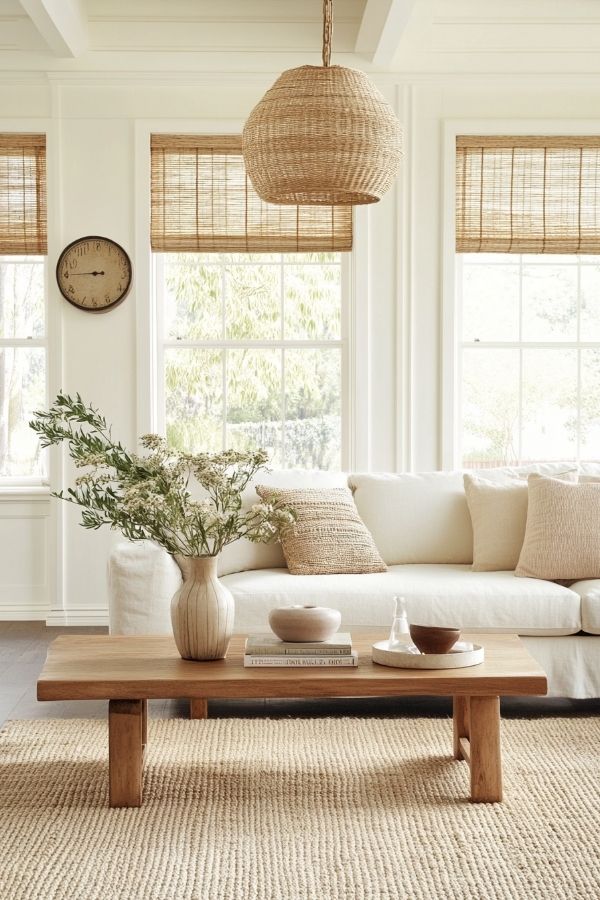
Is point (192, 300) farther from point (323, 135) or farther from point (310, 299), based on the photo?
Answer: point (323, 135)

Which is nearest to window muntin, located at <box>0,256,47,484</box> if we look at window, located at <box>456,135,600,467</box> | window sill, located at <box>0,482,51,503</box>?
window sill, located at <box>0,482,51,503</box>

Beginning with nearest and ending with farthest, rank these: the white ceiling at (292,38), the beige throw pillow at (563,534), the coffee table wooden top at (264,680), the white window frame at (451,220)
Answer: the coffee table wooden top at (264,680)
the beige throw pillow at (563,534)
the white ceiling at (292,38)
the white window frame at (451,220)

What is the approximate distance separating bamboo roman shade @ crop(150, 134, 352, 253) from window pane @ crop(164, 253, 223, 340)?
5.7 inches

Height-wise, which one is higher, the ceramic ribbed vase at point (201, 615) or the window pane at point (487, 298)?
the window pane at point (487, 298)

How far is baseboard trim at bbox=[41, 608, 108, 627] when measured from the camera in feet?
17.8

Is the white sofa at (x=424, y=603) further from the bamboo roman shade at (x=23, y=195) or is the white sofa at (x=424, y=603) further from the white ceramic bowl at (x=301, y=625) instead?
the bamboo roman shade at (x=23, y=195)

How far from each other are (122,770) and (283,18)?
13.4ft

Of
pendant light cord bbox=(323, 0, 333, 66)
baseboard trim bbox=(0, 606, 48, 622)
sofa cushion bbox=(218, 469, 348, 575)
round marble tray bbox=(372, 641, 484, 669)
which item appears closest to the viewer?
round marble tray bbox=(372, 641, 484, 669)

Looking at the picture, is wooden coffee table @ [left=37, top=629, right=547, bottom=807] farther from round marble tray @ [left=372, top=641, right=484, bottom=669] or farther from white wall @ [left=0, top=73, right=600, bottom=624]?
white wall @ [left=0, top=73, right=600, bottom=624]

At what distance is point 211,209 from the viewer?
214 inches

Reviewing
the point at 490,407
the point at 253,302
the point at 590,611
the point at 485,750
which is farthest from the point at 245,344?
the point at 485,750

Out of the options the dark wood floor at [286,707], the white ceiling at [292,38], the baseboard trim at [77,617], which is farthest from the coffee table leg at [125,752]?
the white ceiling at [292,38]

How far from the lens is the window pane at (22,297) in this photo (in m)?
5.67

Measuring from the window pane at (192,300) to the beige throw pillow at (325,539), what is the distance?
1699mm
